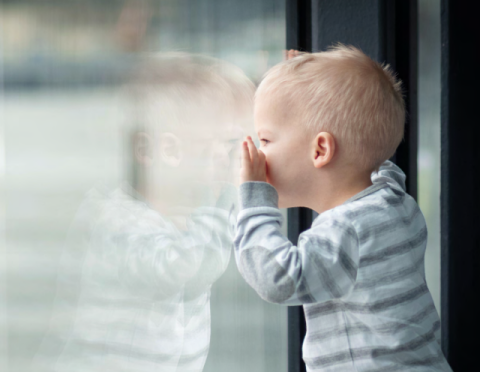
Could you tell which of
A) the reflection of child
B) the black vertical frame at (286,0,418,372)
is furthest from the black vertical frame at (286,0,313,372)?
the reflection of child

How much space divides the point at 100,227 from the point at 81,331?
0.63 ft

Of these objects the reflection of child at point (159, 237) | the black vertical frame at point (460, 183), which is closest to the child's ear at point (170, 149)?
the reflection of child at point (159, 237)

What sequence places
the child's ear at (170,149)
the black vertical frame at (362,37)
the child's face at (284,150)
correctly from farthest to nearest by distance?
the black vertical frame at (362,37)
the child's ear at (170,149)
the child's face at (284,150)

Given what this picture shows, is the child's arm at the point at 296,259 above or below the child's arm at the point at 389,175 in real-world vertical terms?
below

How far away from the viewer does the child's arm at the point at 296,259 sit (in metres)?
0.73

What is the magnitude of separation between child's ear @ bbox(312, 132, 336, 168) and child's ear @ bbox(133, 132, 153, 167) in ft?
1.01

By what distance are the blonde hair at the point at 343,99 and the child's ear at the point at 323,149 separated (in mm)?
12

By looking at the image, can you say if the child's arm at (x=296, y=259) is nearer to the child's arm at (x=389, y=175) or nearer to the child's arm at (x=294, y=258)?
the child's arm at (x=294, y=258)

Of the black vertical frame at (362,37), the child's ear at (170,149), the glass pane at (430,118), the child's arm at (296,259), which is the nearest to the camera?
the child's arm at (296,259)

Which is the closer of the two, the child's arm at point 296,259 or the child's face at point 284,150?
the child's arm at point 296,259

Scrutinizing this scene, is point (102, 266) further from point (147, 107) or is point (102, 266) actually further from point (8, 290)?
point (147, 107)

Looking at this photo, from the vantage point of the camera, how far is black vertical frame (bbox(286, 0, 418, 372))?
1039 mm

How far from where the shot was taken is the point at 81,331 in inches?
34.7

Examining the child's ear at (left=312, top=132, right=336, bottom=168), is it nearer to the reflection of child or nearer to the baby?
the baby
